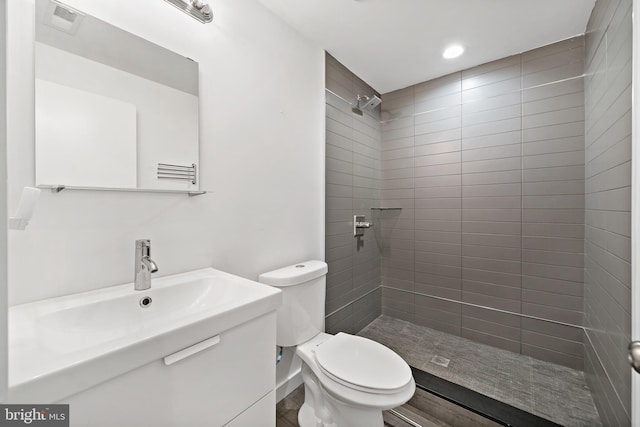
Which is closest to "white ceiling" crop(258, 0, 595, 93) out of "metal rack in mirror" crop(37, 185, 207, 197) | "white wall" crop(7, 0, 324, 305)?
"white wall" crop(7, 0, 324, 305)

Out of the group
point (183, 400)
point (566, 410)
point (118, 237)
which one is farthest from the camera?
point (566, 410)

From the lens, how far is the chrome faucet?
0.97m

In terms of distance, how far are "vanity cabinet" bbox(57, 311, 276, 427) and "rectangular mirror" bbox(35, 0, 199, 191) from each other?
2.25ft

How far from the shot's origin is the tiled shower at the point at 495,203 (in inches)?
57.2

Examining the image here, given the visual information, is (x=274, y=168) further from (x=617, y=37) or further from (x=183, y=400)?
(x=617, y=37)

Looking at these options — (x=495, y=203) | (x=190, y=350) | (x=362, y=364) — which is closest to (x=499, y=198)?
(x=495, y=203)

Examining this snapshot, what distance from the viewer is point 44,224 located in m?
0.86

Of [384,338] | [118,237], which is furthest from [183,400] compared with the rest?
[384,338]

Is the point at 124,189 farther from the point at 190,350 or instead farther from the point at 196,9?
the point at 196,9

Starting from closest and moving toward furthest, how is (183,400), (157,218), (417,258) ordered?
(183,400) → (157,218) → (417,258)

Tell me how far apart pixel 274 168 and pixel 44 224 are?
3.35 ft

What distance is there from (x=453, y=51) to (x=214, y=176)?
6.41ft

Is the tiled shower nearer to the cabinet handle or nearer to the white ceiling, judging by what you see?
the white ceiling

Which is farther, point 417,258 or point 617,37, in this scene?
point 417,258
